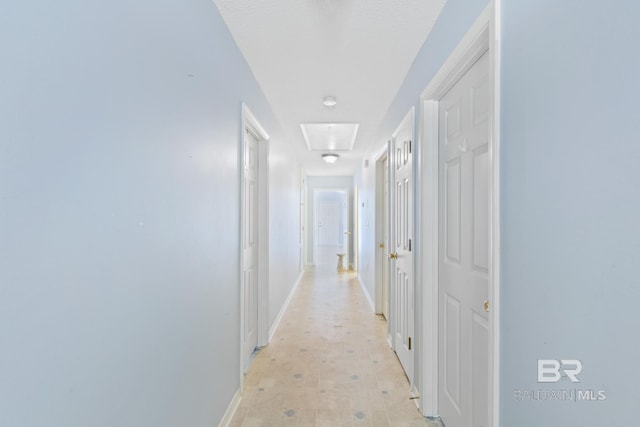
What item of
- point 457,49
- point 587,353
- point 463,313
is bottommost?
point 463,313

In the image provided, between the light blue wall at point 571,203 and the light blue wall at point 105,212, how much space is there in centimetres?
124

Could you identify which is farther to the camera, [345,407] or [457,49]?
[345,407]

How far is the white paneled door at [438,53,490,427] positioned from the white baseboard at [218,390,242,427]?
133 centimetres

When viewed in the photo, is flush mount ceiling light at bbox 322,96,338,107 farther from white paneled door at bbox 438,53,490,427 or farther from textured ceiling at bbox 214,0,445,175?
white paneled door at bbox 438,53,490,427

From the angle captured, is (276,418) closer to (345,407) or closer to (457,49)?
(345,407)

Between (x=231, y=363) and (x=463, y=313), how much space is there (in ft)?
4.79

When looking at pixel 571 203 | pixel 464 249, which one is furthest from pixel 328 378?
pixel 571 203

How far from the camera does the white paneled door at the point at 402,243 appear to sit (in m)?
2.49

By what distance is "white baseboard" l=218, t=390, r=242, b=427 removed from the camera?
6.43 feet

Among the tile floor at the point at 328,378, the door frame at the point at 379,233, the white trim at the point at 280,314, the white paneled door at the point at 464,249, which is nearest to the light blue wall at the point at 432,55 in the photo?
the white paneled door at the point at 464,249

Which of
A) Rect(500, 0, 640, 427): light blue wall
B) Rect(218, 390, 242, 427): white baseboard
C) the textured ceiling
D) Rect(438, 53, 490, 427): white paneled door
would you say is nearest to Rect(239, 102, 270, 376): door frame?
the textured ceiling

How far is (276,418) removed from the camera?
2.10 meters

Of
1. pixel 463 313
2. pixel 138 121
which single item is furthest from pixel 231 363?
pixel 138 121

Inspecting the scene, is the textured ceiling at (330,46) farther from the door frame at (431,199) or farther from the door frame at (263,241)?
the door frame at (263,241)
